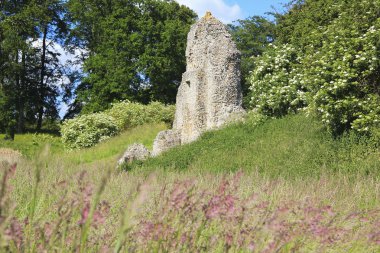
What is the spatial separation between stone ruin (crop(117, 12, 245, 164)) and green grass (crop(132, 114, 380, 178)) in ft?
5.56

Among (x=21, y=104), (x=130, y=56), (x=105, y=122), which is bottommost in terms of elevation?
(x=105, y=122)

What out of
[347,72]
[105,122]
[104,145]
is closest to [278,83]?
[347,72]

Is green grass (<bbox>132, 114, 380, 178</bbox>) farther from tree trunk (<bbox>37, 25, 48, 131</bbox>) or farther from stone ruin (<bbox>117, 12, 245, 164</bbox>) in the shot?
tree trunk (<bbox>37, 25, 48, 131</bbox>)

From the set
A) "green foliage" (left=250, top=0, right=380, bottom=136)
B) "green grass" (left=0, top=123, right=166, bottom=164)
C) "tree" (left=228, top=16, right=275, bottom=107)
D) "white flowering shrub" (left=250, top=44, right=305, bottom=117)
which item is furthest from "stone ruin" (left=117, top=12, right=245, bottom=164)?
"tree" (left=228, top=16, right=275, bottom=107)

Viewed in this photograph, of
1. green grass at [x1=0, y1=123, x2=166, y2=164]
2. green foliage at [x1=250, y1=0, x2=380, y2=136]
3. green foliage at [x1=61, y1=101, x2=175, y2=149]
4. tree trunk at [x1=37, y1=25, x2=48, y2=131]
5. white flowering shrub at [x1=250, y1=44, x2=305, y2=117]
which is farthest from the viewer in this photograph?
tree trunk at [x1=37, y1=25, x2=48, y2=131]

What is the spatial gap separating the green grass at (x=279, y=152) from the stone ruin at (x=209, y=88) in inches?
66.8

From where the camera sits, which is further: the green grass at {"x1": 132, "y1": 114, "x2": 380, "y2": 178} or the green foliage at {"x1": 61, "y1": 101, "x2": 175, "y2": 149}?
the green foliage at {"x1": 61, "y1": 101, "x2": 175, "y2": 149}

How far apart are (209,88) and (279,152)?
7.42m

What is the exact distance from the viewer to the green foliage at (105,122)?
28.5 meters

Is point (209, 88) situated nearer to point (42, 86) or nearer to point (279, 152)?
point (279, 152)

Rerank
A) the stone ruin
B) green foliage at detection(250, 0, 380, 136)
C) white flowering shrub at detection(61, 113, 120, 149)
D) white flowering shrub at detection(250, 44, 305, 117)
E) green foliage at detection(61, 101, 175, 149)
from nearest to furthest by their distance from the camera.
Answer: green foliage at detection(250, 0, 380, 136) < white flowering shrub at detection(250, 44, 305, 117) < the stone ruin < white flowering shrub at detection(61, 113, 120, 149) < green foliage at detection(61, 101, 175, 149)

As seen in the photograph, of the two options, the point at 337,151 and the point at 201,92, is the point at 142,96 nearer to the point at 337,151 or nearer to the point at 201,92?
the point at 201,92

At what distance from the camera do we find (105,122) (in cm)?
2898

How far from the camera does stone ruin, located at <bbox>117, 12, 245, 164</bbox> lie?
20.6 metres
